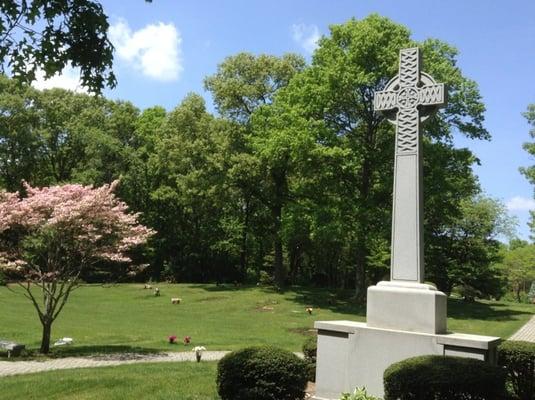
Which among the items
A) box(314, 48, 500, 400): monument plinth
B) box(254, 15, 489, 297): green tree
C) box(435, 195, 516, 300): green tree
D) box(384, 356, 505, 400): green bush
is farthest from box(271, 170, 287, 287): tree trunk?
box(384, 356, 505, 400): green bush

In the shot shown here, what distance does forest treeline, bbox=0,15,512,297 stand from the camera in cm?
2984

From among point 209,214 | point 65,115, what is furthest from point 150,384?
point 65,115

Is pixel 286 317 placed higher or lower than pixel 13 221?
lower

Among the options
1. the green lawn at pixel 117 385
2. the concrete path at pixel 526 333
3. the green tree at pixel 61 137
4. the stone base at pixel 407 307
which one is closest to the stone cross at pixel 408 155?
the stone base at pixel 407 307

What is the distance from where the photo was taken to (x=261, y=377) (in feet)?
25.7

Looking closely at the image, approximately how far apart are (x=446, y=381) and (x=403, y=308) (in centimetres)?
190

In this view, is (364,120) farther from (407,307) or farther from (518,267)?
(518,267)

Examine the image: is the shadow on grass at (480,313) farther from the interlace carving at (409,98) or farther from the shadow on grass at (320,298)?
the interlace carving at (409,98)

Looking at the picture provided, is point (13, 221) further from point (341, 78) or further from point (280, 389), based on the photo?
point (341, 78)

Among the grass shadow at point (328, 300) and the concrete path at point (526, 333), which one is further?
the grass shadow at point (328, 300)

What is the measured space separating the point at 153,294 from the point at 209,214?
11.7 m

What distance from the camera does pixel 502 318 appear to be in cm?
2692

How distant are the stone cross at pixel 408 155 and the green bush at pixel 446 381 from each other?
74.0 inches

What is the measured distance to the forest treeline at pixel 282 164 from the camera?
1175 inches
